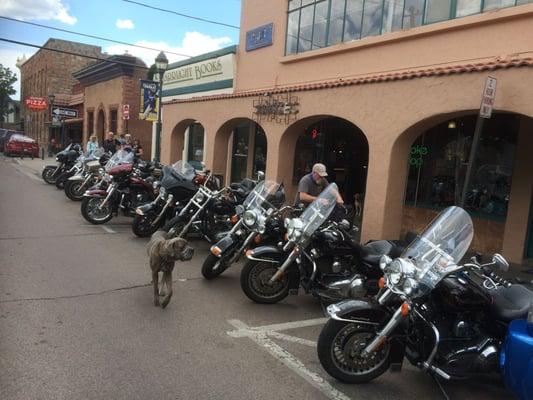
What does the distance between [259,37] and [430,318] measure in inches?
442

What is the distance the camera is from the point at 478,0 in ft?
26.6

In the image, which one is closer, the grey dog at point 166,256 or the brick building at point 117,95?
the grey dog at point 166,256

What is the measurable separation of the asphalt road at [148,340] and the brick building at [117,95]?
1777 cm

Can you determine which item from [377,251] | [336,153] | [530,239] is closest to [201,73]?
[336,153]

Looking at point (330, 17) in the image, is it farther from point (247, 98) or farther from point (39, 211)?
point (39, 211)

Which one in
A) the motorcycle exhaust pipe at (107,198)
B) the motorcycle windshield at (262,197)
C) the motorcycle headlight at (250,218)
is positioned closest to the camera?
the motorcycle headlight at (250,218)

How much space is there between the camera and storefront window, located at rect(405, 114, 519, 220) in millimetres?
9047

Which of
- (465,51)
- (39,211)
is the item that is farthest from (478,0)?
(39,211)

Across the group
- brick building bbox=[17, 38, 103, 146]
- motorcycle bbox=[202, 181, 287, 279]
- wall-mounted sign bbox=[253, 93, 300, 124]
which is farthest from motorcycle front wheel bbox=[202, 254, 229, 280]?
brick building bbox=[17, 38, 103, 146]

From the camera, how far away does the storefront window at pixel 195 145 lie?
18172 millimetres

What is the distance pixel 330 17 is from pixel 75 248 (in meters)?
7.76

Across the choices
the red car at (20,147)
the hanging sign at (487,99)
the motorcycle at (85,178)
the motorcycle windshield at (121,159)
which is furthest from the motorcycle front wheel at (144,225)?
the red car at (20,147)

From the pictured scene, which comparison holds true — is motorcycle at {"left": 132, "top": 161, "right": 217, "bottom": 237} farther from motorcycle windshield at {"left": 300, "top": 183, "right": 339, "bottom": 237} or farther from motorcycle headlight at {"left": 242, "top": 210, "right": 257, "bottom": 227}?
motorcycle windshield at {"left": 300, "top": 183, "right": 339, "bottom": 237}

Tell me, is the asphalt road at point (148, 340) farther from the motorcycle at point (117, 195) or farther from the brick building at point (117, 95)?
the brick building at point (117, 95)
